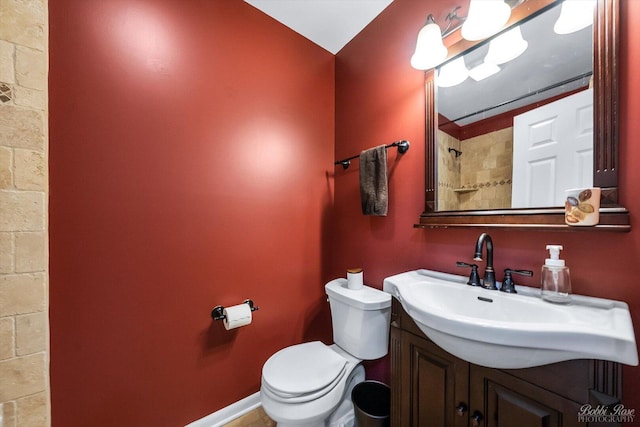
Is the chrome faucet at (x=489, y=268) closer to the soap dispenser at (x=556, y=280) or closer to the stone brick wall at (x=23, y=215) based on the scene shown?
the soap dispenser at (x=556, y=280)

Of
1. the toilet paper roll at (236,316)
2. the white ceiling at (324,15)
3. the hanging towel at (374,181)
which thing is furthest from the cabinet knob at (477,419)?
the white ceiling at (324,15)

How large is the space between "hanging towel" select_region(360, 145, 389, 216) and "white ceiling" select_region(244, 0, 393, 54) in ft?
2.87

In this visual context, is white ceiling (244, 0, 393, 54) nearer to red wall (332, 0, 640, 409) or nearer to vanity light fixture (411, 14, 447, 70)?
red wall (332, 0, 640, 409)

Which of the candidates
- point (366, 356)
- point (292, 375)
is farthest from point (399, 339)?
point (292, 375)

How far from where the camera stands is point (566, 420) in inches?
22.3

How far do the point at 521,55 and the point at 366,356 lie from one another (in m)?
1.54

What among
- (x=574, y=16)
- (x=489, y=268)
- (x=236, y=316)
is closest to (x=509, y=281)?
(x=489, y=268)

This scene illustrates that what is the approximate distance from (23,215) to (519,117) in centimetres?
185

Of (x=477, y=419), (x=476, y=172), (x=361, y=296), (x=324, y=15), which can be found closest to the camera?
(x=477, y=419)

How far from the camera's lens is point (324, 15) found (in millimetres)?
1477

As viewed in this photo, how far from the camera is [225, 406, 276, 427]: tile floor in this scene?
1307 millimetres

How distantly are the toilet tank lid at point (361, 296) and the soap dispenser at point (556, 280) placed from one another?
63cm

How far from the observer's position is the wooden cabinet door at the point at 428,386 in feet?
2.48

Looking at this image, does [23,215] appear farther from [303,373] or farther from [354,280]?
[354,280]
